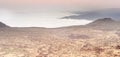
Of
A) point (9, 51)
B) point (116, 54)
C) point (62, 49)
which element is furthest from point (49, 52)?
point (116, 54)

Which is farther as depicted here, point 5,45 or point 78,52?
point 5,45

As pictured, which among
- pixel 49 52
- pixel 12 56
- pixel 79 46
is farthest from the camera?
pixel 79 46

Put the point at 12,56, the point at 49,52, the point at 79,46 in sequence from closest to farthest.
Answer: the point at 12,56, the point at 49,52, the point at 79,46

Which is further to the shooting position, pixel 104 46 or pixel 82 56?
pixel 104 46

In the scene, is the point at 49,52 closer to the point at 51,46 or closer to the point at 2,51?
the point at 51,46

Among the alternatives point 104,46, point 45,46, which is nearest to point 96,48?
point 104,46

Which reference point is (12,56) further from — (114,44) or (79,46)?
(114,44)

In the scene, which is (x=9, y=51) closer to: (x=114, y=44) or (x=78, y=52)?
(x=78, y=52)
